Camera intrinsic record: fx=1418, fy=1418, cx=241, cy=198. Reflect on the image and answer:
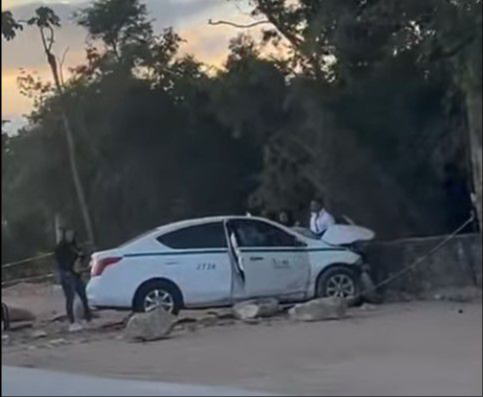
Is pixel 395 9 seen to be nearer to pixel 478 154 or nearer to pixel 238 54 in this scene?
pixel 238 54

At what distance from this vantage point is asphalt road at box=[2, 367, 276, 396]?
9.60 metres

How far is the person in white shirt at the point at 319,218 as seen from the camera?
15.2 m

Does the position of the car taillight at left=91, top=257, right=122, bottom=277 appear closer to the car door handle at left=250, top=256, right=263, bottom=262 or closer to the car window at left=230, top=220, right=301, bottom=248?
the car window at left=230, top=220, right=301, bottom=248

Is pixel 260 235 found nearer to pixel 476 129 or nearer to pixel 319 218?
pixel 319 218

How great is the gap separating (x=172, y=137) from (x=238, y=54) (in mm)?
1268

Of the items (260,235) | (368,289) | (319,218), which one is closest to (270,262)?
(260,235)

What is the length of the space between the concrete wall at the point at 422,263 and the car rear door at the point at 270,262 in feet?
3.17

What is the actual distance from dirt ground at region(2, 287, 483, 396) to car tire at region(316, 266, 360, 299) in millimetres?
1410

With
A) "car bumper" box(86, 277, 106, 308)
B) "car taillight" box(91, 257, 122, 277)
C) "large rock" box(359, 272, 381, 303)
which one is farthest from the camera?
"car bumper" box(86, 277, 106, 308)

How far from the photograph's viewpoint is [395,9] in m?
17.9

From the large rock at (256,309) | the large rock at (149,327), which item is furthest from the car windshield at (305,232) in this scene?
the large rock at (149,327)

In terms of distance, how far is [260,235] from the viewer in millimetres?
17500

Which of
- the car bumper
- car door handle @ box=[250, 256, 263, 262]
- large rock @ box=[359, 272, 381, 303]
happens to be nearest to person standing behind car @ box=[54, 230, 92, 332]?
the car bumper

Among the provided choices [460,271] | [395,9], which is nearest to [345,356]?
[460,271]
